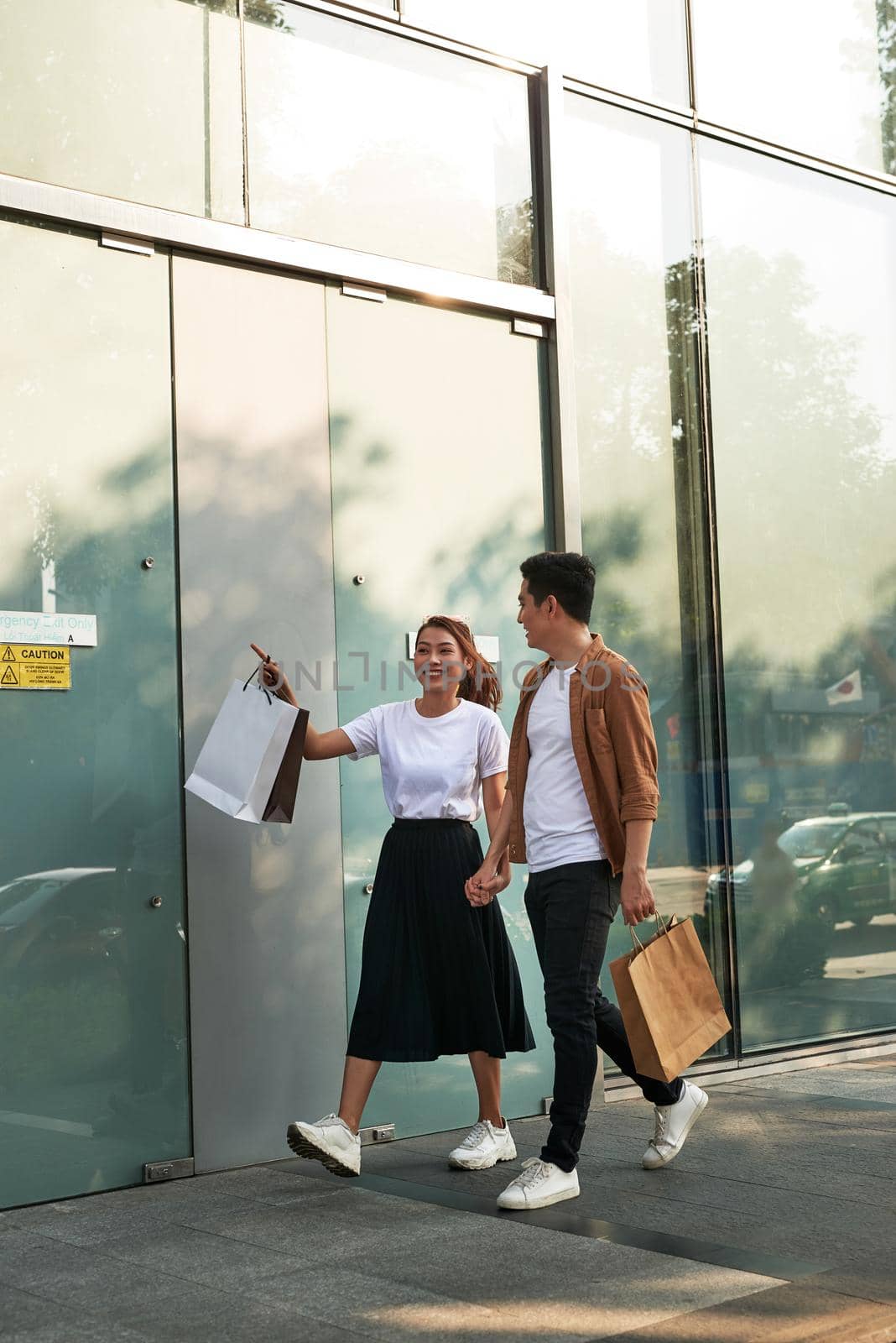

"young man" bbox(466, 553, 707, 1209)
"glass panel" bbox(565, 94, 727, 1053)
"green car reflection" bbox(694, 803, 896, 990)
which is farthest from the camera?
"green car reflection" bbox(694, 803, 896, 990)

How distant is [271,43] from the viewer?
6.25 m

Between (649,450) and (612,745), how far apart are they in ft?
9.42

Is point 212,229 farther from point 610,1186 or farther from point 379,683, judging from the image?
point 610,1186

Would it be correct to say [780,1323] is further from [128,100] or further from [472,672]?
[128,100]

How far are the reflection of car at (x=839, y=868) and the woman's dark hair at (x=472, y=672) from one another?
219 centimetres

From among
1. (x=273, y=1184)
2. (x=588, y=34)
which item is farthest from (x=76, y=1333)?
(x=588, y=34)

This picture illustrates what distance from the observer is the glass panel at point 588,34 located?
701cm

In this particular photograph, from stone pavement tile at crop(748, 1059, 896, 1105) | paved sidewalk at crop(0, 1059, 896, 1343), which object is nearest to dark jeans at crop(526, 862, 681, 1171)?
paved sidewalk at crop(0, 1059, 896, 1343)

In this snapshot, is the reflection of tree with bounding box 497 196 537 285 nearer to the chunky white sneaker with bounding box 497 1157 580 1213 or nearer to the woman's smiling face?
the woman's smiling face

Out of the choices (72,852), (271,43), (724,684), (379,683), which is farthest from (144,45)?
(724,684)

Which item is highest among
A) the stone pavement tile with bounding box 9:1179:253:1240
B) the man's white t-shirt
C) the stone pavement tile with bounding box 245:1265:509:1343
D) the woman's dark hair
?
the woman's dark hair

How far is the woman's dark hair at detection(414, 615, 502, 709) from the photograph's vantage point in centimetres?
561

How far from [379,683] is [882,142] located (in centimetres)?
494

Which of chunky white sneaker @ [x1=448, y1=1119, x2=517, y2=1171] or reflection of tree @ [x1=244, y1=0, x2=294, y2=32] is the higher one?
reflection of tree @ [x1=244, y1=0, x2=294, y2=32]
